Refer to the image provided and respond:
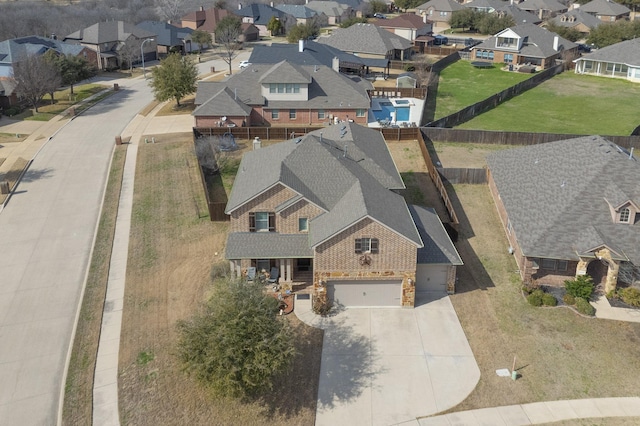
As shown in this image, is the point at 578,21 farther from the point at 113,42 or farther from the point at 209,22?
the point at 113,42

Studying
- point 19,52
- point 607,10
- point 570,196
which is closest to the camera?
point 570,196

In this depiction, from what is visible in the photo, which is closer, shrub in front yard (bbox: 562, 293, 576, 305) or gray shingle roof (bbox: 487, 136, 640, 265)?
shrub in front yard (bbox: 562, 293, 576, 305)

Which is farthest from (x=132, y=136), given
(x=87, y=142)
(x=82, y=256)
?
(x=82, y=256)

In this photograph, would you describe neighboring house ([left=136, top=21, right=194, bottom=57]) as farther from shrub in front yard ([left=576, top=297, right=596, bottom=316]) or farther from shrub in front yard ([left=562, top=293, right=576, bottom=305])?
shrub in front yard ([left=576, top=297, right=596, bottom=316])

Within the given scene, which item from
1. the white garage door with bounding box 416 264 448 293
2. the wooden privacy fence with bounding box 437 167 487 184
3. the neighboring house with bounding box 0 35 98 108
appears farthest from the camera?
the neighboring house with bounding box 0 35 98 108

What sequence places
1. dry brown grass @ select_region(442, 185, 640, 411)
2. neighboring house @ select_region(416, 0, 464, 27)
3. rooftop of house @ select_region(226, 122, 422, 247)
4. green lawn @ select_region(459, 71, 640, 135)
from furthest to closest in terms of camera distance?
neighboring house @ select_region(416, 0, 464, 27), green lawn @ select_region(459, 71, 640, 135), rooftop of house @ select_region(226, 122, 422, 247), dry brown grass @ select_region(442, 185, 640, 411)

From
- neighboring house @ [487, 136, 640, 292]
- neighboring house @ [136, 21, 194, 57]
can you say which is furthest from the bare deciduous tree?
neighboring house @ [487, 136, 640, 292]

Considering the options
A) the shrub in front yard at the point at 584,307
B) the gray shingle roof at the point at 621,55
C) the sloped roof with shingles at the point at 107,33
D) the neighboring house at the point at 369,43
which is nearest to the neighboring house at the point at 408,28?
the neighboring house at the point at 369,43

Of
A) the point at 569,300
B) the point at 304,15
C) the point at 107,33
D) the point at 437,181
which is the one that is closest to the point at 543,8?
the point at 304,15
